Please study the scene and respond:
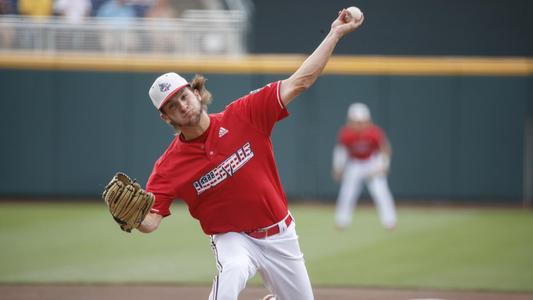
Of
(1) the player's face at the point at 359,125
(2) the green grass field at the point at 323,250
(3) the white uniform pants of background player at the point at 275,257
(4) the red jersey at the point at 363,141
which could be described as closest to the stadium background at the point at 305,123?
(2) the green grass field at the point at 323,250

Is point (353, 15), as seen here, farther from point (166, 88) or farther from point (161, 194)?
point (161, 194)

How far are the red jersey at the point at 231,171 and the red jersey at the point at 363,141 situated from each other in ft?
27.6

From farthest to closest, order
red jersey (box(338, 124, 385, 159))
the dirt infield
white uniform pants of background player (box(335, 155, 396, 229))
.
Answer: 1. red jersey (box(338, 124, 385, 159))
2. white uniform pants of background player (box(335, 155, 396, 229))
3. the dirt infield

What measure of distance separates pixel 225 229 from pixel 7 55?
12793mm

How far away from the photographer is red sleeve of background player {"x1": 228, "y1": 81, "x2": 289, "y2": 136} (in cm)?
533

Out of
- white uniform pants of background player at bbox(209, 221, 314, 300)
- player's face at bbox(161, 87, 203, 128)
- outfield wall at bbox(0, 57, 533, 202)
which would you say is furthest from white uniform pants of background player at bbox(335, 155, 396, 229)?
player's face at bbox(161, 87, 203, 128)

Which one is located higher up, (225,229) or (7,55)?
(225,229)

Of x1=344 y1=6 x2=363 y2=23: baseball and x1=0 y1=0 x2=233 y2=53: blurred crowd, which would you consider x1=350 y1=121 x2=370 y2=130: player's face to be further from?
x1=344 y1=6 x2=363 y2=23: baseball

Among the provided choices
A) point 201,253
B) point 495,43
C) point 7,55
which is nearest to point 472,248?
point 201,253

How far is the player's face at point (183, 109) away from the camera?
518 cm

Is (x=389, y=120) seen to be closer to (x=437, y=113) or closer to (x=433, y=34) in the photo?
(x=437, y=113)

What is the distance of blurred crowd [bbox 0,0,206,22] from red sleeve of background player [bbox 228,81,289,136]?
473 inches

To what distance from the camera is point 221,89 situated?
1703cm

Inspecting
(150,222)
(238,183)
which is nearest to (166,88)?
(238,183)
